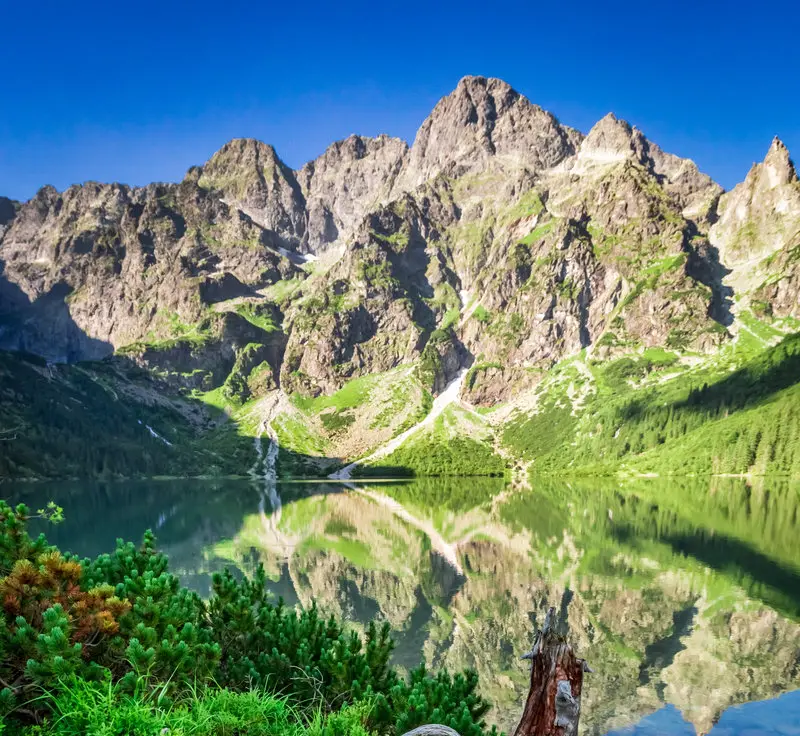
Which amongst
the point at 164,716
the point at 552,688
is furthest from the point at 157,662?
the point at 552,688

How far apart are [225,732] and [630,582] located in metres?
59.2

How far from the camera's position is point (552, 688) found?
859 centimetres

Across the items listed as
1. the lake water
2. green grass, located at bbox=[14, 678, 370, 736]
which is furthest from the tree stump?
the lake water

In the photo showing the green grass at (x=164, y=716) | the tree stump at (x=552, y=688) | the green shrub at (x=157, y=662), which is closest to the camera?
the tree stump at (x=552, y=688)

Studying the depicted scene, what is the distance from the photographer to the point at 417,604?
183 ft

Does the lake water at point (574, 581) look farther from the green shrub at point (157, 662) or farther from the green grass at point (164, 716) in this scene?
the green grass at point (164, 716)

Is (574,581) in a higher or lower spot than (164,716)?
lower

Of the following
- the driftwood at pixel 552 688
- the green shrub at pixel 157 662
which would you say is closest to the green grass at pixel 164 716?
the green shrub at pixel 157 662

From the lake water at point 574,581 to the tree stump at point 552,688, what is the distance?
83.8 ft

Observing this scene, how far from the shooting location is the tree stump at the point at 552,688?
8328 millimetres

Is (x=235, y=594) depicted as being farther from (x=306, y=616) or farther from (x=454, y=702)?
(x=454, y=702)

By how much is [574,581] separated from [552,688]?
186ft

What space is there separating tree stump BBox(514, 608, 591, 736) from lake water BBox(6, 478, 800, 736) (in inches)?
1006

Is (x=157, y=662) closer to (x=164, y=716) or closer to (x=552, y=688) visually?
(x=164, y=716)
